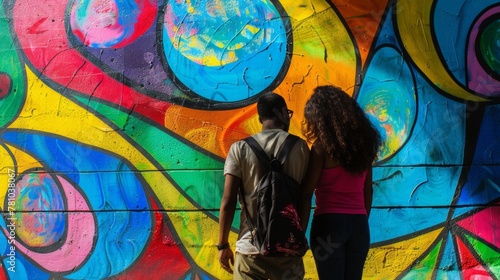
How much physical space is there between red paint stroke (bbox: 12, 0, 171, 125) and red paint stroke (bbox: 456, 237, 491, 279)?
7.54 ft

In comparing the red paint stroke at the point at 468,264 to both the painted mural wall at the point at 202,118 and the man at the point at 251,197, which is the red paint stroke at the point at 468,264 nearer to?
the painted mural wall at the point at 202,118

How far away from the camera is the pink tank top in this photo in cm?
323

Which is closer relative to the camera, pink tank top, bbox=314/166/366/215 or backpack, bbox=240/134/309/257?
backpack, bbox=240/134/309/257

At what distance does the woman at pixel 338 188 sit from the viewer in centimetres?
318

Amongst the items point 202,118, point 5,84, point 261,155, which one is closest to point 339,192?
point 261,155

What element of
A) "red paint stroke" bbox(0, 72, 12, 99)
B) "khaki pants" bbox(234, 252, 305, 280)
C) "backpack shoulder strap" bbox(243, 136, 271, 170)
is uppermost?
"red paint stroke" bbox(0, 72, 12, 99)

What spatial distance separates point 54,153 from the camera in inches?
199

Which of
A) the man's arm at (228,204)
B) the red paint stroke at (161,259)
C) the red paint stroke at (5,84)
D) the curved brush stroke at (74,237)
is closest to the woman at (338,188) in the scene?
the man's arm at (228,204)

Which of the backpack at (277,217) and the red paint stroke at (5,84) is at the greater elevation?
the red paint stroke at (5,84)

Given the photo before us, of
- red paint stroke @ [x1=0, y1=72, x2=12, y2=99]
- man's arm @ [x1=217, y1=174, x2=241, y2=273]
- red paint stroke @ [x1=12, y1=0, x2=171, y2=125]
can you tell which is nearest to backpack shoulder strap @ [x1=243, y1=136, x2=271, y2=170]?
man's arm @ [x1=217, y1=174, x2=241, y2=273]

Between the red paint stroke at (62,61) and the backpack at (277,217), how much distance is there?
1.91m

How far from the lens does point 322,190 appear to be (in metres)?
3.28

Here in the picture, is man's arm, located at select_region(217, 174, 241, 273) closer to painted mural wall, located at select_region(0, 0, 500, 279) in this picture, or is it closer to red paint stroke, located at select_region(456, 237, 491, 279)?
painted mural wall, located at select_region(0, 0, 500, 279)

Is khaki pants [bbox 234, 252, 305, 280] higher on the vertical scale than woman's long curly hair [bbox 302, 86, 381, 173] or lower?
lower
